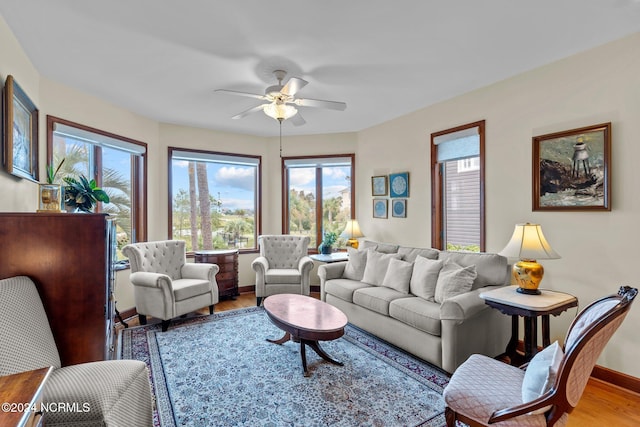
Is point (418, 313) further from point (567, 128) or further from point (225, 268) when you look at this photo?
point (225, 268)

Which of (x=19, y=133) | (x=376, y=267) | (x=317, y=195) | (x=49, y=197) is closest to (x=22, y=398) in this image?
(x=49, y=197)

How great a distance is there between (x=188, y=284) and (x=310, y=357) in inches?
73.5

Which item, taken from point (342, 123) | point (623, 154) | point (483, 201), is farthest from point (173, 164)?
point (623, 154)

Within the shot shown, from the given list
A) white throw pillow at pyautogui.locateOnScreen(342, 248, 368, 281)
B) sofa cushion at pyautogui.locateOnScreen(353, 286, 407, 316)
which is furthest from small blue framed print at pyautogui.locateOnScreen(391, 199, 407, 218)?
sofa cushion at pyautogui.locateOnScreen(353, 286, 407, 316)

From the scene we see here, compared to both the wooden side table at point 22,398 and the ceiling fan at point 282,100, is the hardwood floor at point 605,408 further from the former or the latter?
the ceiling fan at point 282,100

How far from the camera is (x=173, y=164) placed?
192 inches

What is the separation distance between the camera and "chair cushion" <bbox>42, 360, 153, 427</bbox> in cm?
141

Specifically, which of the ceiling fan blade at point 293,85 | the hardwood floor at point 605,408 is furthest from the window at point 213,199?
the hardwood floor at point 605,408

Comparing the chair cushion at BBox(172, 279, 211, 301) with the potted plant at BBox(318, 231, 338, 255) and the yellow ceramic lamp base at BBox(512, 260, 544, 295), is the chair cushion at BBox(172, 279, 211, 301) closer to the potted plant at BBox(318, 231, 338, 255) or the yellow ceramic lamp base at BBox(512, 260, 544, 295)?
the potted plant at BBox(318, 231, 338, 255)

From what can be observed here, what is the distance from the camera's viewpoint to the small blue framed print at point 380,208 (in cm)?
468

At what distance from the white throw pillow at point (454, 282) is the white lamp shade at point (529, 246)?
352 mm

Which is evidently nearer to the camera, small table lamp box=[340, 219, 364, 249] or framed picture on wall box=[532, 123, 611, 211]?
framed picture on wall box=[532, 123, 611, 211]

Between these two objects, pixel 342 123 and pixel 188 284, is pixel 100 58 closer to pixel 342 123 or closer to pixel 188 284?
pixel 188 284

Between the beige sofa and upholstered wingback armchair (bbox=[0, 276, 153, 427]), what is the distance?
206 cm
